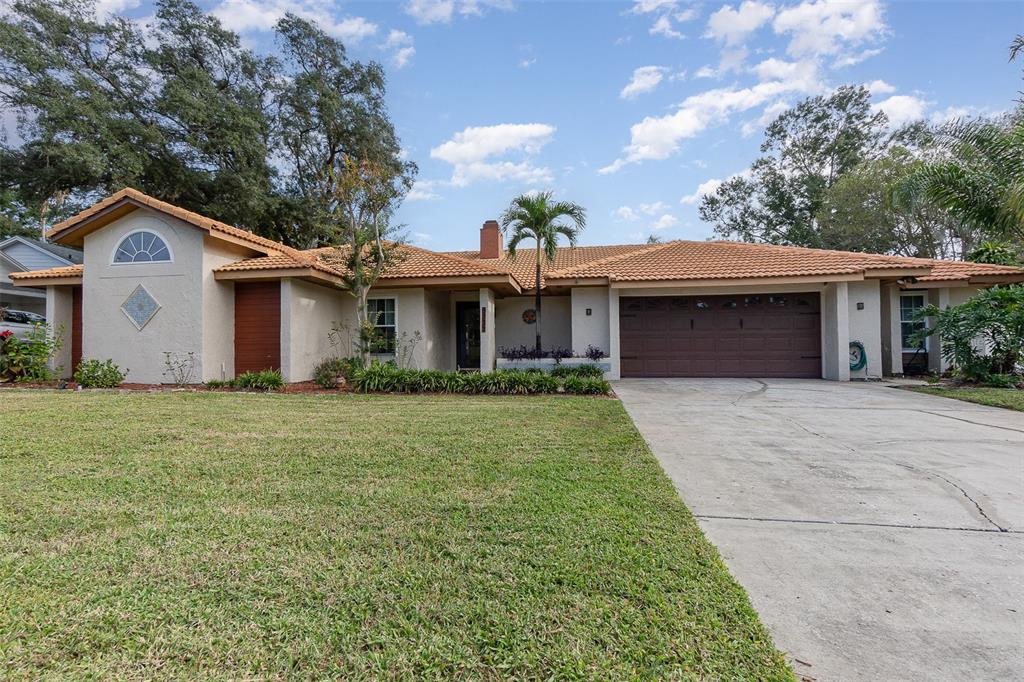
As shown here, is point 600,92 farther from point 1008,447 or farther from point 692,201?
point 692,201

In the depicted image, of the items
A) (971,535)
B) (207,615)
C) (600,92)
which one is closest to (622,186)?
(600,92)

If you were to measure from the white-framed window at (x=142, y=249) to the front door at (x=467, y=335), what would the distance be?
323 inches

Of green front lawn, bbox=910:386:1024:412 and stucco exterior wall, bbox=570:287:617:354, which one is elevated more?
stucco exterior wall, bbox=570:287:617:354

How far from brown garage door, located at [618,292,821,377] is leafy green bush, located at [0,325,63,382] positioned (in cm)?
1516

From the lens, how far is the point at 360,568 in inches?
101

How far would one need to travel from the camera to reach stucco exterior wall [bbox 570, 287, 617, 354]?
13445 millimetres

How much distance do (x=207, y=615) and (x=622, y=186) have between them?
53.0 feet

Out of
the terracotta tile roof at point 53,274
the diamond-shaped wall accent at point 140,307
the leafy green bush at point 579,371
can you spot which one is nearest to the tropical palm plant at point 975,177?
the leafy green bush at point 579,371

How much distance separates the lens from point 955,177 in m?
10.8

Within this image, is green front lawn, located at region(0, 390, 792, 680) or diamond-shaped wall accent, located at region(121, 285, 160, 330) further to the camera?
diamond-shaped wall accent, located at region(121, 285, 160, 330)

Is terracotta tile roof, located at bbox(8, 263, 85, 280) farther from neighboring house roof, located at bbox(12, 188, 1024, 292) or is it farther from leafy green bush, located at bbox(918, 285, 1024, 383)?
leafy green bush, located at bbox(918, 285, 1024, 383)

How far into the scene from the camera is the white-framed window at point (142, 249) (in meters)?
11.7

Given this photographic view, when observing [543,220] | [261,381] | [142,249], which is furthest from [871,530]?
[142,249]

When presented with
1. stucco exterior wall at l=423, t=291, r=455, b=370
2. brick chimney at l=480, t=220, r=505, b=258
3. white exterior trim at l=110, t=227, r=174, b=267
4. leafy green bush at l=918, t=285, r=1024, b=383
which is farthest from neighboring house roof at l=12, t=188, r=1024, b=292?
brick chimney at l=480, t=220, r=505, b=258
